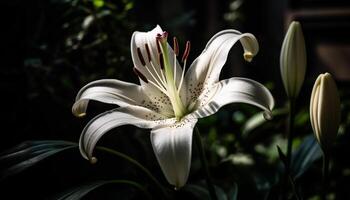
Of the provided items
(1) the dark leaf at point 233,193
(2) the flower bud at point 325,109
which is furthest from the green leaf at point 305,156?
(2) the flower bud at point 325,109

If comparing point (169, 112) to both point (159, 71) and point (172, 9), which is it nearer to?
point (159, 71)

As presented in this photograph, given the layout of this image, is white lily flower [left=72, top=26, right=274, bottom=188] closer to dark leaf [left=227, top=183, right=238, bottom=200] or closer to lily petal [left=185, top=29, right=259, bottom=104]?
lily petal [left=185, top=29, right=259, bottom=104]

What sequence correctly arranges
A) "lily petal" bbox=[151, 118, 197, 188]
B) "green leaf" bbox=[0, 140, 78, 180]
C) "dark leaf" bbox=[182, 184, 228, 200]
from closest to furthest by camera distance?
"lily petal" bbox=[151, 118, 197, 188]
"green leaf" bbox=[0, 140, 78, 180]
"dark leaf" bbox=[182, 184, 228, 200]

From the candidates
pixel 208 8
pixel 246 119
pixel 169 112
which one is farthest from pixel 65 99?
pixel 208 8

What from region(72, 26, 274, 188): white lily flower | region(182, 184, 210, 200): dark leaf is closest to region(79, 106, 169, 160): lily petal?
region(72, 26, 274, 188): white lily flower

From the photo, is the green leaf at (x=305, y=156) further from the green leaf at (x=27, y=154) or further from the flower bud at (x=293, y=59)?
the green leaf at (x=27, y=154)

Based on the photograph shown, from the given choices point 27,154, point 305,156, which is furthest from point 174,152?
point 305,156
